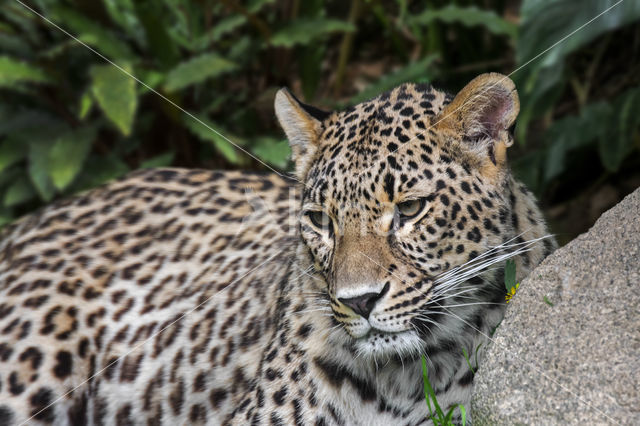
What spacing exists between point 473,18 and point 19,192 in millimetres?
4942

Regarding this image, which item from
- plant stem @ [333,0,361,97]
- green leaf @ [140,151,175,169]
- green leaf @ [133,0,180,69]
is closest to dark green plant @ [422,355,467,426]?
green leaf @ [140,151,175,169]

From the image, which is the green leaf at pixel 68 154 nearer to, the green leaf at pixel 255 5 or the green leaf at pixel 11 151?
the green leaf at pixel 11 151

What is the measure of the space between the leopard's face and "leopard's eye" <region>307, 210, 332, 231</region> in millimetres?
22

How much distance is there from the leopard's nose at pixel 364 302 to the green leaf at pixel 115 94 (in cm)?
435

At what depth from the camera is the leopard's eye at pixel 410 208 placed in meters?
4.30

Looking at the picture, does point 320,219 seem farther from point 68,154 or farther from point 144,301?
point 68,154

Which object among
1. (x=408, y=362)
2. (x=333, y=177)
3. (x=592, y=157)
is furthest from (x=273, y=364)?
(x=592, y=157)

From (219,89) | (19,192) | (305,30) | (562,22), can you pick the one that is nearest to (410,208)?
(562,22)

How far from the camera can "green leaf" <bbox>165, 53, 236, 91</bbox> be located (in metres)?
8.41

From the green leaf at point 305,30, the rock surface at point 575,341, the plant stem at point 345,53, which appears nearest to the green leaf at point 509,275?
the rock surface at point 575,341

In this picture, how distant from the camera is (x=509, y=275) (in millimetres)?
4266

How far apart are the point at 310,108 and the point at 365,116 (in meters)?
0.52

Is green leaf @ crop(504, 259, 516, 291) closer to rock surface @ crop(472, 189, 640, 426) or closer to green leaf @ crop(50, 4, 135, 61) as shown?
rock surface @ crop(472, 189, 640, 426)

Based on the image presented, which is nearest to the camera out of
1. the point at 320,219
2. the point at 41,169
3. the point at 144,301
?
the point at 320,219
